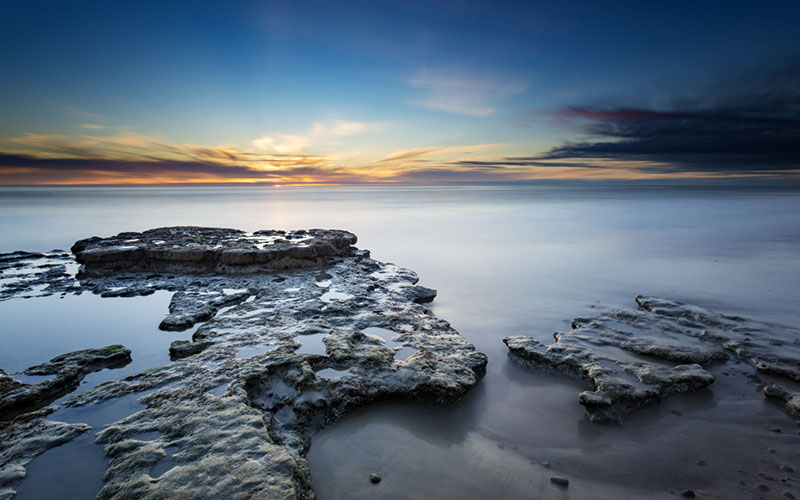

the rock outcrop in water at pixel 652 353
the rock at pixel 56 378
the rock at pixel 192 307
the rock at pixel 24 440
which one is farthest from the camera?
the rock at pixel 192 307

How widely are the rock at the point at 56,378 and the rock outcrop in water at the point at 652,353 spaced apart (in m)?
5.13

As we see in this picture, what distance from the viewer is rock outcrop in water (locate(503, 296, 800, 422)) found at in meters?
3.75

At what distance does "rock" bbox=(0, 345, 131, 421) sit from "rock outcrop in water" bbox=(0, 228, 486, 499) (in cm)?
52

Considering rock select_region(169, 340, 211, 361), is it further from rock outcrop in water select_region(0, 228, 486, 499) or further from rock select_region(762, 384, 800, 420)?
rock select_region(762, 384, 800, 420)

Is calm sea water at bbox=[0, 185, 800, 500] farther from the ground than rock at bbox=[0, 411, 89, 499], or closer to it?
closer to it

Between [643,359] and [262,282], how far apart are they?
6808mm

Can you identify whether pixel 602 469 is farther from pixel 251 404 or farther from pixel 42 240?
pixel 42 240

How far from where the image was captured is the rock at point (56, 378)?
3623 millimetres

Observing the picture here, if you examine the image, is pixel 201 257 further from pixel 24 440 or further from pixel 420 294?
pixel 24 440

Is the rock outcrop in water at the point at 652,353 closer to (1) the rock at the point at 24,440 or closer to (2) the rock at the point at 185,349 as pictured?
(2) the rock at the point at 185,349

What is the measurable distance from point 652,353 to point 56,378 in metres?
6.90

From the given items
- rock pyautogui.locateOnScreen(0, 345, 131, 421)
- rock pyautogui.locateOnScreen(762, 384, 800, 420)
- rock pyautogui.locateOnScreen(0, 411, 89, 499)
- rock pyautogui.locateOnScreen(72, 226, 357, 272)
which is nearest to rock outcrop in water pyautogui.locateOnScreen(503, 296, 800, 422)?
rock pyautogui.locateOnScreen(762, 384, 800, 420)

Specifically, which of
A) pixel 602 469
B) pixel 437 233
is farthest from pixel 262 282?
pixel 437 233

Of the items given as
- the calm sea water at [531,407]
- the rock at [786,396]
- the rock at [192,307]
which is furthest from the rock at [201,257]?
the rock at [786,396]
